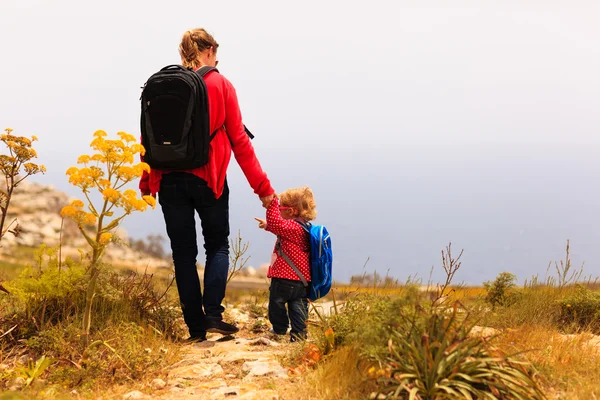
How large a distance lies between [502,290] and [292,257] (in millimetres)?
3372

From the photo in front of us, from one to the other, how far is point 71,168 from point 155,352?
5.90 feet

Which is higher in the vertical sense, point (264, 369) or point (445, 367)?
point (445, 367)

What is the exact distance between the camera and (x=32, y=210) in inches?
1078

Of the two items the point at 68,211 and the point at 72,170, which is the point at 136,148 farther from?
the point at 68,211

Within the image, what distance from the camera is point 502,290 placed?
7.92 metres

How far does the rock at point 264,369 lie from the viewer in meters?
4.68

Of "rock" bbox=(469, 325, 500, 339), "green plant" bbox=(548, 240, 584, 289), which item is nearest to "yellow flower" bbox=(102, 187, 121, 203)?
"rock" bbox=(469, 325, 500, 339)

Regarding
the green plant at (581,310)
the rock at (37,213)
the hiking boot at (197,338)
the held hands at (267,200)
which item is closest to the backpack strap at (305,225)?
the held hands at (267,200)

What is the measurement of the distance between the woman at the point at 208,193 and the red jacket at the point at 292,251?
35 cm

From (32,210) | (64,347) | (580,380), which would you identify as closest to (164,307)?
(64,347)

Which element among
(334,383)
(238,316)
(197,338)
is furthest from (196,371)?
(238,316)

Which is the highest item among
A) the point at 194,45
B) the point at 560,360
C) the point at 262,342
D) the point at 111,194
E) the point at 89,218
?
the point at 194,45

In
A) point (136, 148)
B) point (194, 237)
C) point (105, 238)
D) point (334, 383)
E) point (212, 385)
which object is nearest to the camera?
point (334, 383)

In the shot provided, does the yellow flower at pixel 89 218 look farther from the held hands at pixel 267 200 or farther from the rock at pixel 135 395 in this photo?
the held hands at pixel 267 200
